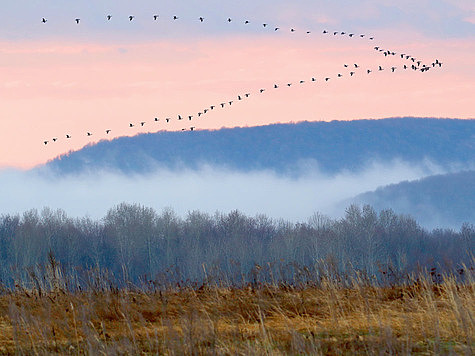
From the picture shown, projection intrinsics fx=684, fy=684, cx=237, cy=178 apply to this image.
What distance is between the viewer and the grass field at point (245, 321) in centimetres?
780

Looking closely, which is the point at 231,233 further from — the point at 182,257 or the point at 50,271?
the point at 50,271

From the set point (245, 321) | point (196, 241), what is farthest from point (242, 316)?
point (196, 241)

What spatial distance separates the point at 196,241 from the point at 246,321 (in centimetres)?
8550

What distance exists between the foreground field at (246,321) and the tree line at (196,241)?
68.6 m

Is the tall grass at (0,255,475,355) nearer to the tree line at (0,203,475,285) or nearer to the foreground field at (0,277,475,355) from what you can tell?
the foreground field at (0,277,475,355)

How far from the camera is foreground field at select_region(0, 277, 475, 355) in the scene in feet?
25.6

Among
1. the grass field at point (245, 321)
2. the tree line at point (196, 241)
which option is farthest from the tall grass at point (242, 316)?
the tree line at point (196, 241)

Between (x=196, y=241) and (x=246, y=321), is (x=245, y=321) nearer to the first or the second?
(x=246, y=321)

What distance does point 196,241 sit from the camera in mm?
95375

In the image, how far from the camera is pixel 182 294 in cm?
1259

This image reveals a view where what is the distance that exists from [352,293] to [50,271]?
5589mm

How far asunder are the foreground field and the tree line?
6861 centimetres

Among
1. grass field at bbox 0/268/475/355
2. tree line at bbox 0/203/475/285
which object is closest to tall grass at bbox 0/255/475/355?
grass field at bbox 0/268/475/355

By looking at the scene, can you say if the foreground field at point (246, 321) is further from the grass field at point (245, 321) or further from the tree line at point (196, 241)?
the tree line at point (196, 241)
